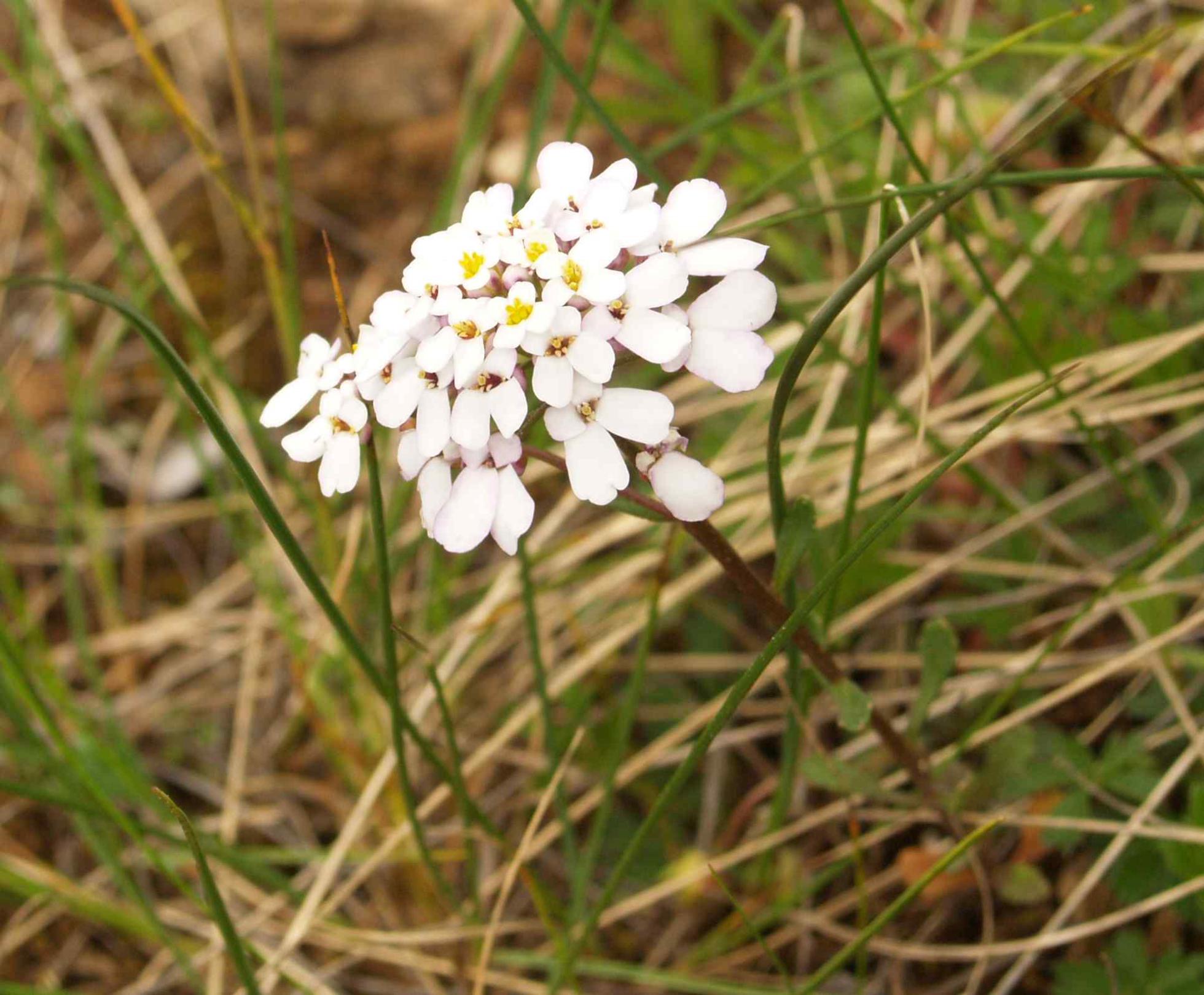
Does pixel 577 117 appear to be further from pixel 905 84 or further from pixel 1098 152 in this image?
pixel 1098 152

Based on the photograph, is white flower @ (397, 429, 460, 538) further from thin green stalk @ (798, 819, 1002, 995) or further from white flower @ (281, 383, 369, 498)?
thin green stalk @ (798, 819, 1002, 995)

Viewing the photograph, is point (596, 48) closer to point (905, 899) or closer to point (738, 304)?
point (738, 304)

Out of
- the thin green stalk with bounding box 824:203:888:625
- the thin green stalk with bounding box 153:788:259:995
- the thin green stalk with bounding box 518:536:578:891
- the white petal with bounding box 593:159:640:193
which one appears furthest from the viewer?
the thin green stalk with bounding box 518:536:578:891

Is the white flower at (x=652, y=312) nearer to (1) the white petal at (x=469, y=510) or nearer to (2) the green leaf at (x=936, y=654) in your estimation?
(1) the white petal at (x=469, y=510)

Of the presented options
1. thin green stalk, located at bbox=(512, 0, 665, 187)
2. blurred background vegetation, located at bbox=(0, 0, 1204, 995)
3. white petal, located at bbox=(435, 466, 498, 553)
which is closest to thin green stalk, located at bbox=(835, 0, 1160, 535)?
blurred background vegetation, located at bbox=(0, 0, 1204, 995)

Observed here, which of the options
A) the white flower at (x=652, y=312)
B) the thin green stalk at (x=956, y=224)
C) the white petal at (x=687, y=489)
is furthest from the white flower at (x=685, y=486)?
the thin green stalk at (x=956, y=224)

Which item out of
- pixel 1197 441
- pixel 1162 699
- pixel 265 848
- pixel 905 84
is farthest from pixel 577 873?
pixel 905 84
